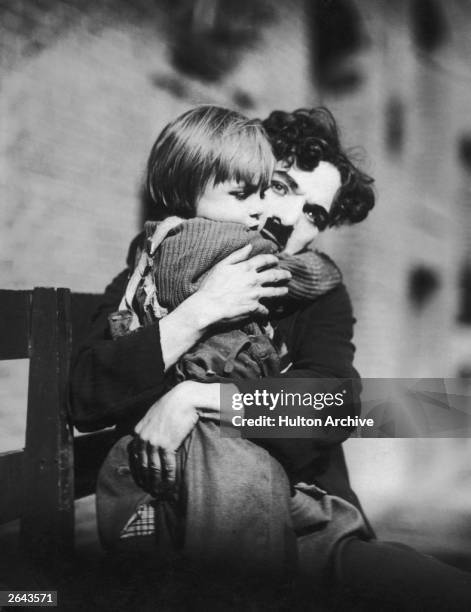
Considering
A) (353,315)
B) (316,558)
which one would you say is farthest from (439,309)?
(316,558)

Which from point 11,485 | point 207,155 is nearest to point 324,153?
point 207,155

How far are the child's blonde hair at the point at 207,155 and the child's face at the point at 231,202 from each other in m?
0.02

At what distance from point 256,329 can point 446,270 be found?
2.28 ft

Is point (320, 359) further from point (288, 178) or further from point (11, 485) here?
point (11, 485)

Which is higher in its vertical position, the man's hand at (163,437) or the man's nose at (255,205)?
the man's nose at (255,205)

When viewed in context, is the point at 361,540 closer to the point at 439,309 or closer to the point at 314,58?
the point at 439,309

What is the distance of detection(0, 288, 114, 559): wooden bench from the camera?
2029 mm

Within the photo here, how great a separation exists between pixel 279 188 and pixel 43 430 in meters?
1.16

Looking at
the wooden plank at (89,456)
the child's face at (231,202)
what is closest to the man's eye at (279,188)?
the child's face at (231,202)

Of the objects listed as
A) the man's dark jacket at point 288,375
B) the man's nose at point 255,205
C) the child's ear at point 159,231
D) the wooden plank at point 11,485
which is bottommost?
the wooden plank at point 11,485

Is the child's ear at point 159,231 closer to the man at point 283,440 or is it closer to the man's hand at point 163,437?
the man at point 283,440

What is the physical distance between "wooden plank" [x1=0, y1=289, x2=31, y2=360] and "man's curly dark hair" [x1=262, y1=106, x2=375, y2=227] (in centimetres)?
102

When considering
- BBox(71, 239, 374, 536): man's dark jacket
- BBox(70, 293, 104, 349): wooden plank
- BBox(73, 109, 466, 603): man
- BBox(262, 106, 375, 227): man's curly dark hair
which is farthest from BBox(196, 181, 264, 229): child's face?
BBox(70, 293, 104, 349): wooden plank

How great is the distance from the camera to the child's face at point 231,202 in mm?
1971
